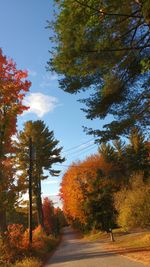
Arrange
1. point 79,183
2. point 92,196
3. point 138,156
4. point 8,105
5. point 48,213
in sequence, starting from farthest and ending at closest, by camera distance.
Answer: point 48,213
point 138,156
point 79,183
point 92,196
point 8,105

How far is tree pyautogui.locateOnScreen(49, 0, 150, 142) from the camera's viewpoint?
1419 centimetres

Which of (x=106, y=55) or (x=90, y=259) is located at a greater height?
(x=106, y=55)

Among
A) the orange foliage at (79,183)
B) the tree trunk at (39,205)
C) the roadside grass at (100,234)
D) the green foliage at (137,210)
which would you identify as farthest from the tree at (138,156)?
the green foliage at (137,210)

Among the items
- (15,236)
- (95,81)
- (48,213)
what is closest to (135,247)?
(15,236)

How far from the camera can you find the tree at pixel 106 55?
1419cm

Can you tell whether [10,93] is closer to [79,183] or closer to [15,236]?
[15,236]

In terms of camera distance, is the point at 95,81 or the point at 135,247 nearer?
the point at 95,81

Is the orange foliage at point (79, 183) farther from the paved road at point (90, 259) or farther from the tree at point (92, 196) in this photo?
the paved road at point (90, 259)

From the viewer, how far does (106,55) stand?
15281 mm

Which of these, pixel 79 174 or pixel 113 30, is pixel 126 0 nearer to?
pixel 113 30

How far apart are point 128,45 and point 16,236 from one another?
14.6 m

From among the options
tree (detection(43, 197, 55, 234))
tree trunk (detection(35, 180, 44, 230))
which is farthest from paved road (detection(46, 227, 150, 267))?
tree (detection(43, 197, 55, 234))

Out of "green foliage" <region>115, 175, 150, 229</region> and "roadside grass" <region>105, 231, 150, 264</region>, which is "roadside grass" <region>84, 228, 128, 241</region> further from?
"green foliage" <region>115, 175, 150, 229</region>

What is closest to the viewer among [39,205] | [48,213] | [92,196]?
[92,196]
